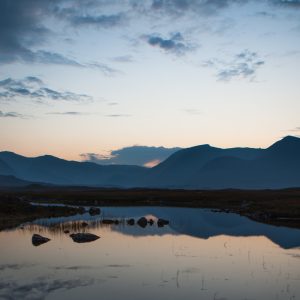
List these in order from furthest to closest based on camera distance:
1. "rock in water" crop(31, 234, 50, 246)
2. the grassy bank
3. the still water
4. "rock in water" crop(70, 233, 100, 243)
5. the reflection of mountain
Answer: the grassy bank
the reflection of mountain
"rock in water" crop(70, 233, 100, 243)
"rock in water" crop(31, 234, 50, 246)
the still water

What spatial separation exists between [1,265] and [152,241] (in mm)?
15284

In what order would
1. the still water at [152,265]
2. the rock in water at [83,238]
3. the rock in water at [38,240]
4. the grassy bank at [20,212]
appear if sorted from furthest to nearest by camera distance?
the grassy bank at [20,212]
the rock in water at [83,238]
the rock in water at [38,240]
the still water at [152,265]

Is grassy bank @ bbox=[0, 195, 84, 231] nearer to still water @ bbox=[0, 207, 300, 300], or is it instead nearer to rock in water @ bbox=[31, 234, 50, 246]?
still water @ bbox=[0, 207, 300, 300]

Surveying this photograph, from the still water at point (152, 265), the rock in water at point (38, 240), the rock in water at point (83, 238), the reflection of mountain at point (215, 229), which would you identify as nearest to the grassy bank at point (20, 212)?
the reflection of mountain at point (215, 229)

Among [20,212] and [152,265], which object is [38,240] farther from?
[20,212]

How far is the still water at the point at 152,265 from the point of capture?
2306 cm

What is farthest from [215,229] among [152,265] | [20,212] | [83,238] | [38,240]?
[20,212]

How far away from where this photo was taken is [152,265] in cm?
2972

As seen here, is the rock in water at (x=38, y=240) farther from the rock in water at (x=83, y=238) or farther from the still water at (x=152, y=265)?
the rock in water at (x=83, y=238)

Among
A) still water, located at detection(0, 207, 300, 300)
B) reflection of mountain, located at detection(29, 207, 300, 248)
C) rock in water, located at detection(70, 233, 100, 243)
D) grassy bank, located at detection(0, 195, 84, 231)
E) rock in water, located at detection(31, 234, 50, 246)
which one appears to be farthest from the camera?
grassy bank, located at detection(0, 195, 84, 231)

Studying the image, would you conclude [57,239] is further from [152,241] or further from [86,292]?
[86,292]

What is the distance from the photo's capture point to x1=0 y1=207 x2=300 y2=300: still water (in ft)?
75.7

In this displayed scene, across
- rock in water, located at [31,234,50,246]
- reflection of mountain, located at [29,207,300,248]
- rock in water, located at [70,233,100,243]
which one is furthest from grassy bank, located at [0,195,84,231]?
rock in water, located at [70,233,100,243]

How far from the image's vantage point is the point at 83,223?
53531 mm
